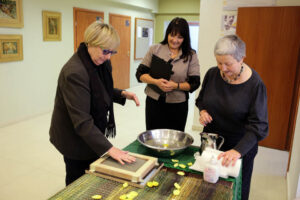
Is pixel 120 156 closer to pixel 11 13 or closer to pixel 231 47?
pixel 231 47

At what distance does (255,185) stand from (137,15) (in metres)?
5.59

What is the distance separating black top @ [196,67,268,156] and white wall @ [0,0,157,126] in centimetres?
333

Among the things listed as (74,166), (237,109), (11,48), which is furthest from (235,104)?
(11,48)

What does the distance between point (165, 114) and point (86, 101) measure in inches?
41.1

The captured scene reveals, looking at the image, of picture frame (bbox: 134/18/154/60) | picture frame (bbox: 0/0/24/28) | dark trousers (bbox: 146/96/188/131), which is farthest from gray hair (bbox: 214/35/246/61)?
picture frame (bbox: 134/18/154/60)

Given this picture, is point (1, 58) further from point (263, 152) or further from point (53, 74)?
point (263, 152)

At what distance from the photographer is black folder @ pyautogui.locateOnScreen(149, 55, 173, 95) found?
2.26m

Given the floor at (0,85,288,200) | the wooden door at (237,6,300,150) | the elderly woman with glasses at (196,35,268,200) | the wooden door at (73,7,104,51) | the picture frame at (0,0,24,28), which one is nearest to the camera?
the elderly woman with glasses at (196,35,268,200)

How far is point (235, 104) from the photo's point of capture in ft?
5.24

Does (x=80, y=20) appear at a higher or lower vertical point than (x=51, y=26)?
higher

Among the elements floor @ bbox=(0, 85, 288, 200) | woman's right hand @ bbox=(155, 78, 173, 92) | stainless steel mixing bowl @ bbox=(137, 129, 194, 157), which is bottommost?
floor @ bbox=(0, 85, 288, 200)

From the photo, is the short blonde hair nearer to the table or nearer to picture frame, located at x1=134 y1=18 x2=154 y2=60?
the table

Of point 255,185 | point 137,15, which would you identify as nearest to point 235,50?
point 255,185

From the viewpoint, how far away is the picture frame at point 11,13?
12.3 feet
